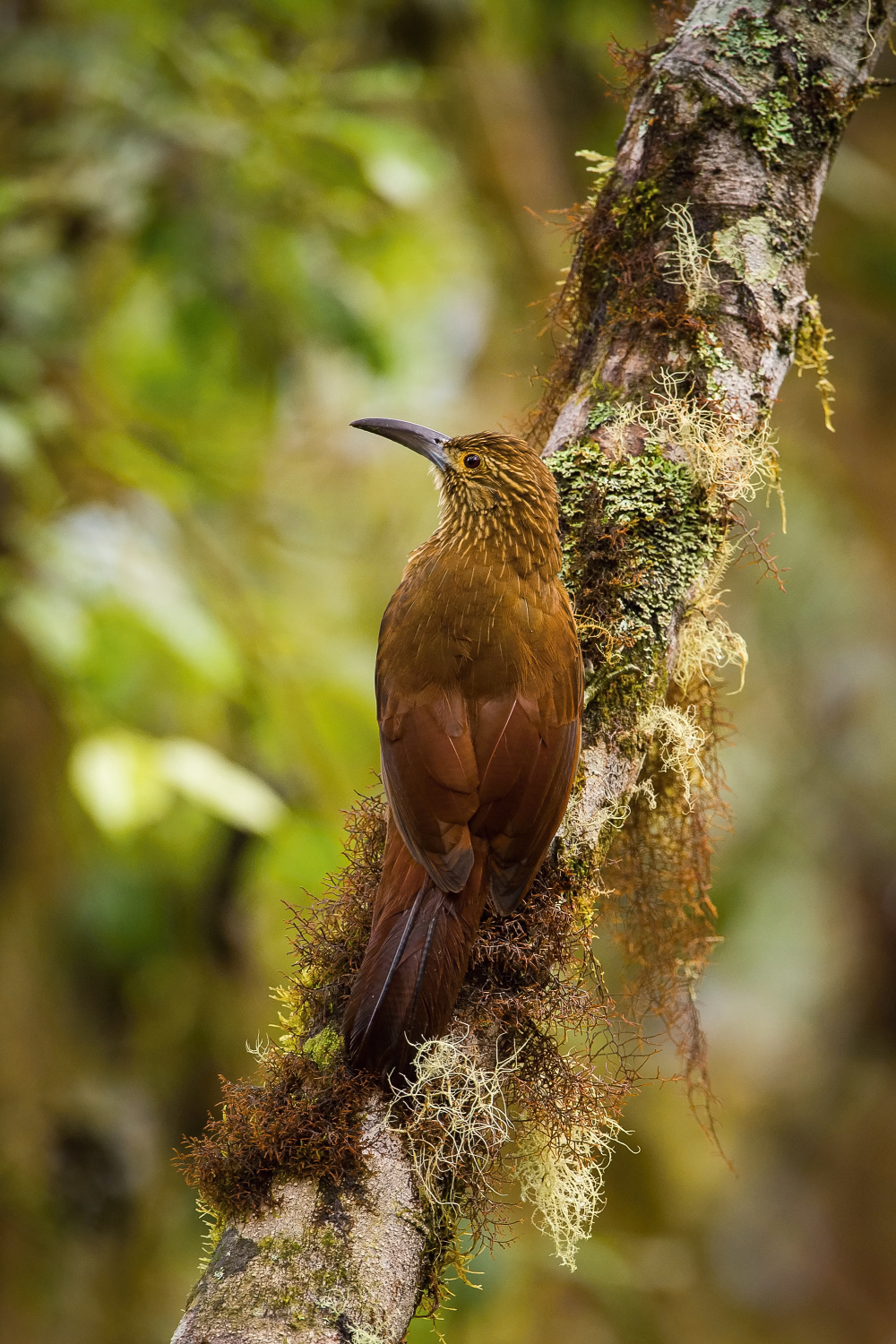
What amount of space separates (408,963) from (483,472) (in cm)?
122

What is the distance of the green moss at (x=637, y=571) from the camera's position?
6.94 feet

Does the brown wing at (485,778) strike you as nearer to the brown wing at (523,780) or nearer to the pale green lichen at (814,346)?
the brown wing at (523,780)

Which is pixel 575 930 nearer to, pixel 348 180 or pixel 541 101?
pixel 348 180

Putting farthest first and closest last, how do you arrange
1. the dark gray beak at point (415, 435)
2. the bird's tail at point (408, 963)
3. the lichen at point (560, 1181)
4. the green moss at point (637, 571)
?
the dark gray beak at point (415, 435) → the green moss at point (637, 571) → the lichen at point (560, 1181) → the bird's tail at point (408, 963)

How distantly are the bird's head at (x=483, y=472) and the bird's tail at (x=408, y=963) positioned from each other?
2.36ft

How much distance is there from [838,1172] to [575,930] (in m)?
5.82

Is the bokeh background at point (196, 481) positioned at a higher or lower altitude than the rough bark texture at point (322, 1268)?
higher

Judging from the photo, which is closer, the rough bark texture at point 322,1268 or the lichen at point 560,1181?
the rough bark texture at point 322,1268

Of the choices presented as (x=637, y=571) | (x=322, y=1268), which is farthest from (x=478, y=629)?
(x=322, y=1268)

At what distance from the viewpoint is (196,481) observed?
3877mm

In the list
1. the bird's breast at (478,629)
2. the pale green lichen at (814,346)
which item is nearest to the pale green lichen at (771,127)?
the pale green lichen at (814,346)

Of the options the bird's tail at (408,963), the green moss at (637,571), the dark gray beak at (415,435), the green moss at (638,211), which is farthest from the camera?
the dark gray beak at (415,435)

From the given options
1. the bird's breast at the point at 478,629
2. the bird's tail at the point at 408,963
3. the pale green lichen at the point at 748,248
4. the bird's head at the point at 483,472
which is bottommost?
the bird's tail at the point at 408,963

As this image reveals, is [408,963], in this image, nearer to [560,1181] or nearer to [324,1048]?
[324,1048]
